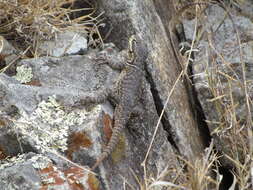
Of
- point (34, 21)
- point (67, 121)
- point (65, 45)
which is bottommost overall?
point (67, 121)

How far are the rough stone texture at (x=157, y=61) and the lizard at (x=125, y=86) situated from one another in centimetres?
16

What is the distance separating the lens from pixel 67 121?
10.6 feet

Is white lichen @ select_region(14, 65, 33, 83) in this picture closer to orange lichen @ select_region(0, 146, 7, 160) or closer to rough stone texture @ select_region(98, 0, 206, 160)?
orange lichen @ select_region(0, 146, 7, 160)

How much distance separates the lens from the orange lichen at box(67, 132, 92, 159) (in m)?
3.12


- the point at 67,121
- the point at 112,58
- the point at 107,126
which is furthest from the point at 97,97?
the point at 112,58

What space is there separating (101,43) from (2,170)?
1.63 meters

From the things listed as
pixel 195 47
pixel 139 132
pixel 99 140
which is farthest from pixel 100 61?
pixel 195 47

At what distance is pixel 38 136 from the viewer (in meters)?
3.09

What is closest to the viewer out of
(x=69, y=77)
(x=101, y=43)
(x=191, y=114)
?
(x=69, y=77)

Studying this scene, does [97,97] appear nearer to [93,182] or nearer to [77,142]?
[77,142]

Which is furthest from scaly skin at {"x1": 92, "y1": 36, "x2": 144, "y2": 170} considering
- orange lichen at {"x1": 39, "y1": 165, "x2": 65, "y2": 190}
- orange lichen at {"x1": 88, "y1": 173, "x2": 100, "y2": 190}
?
orange lichen at {"x1": 39, "y1": 165, "x2": 65, "y2": 190}

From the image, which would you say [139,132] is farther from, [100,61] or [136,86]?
[100,61]

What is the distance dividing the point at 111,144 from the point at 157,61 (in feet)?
3.87

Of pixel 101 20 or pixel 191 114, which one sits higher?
pixel 101 20
